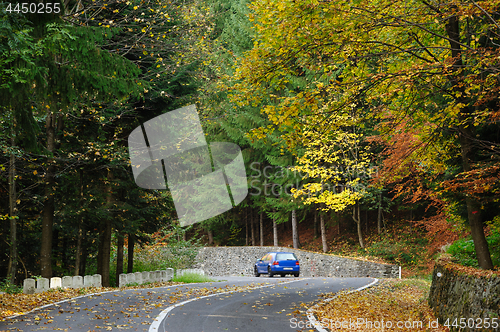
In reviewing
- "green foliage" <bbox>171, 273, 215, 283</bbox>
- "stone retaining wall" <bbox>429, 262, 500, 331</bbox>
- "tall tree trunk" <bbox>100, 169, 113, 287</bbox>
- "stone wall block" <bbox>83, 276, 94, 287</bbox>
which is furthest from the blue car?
"stone retaining wall" <bbox>429, 262, 500, 331</bbox>

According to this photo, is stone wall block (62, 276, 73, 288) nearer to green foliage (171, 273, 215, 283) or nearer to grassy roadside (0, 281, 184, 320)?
grassy roadside (0, 281, 184, 320)

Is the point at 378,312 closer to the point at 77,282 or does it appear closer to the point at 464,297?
the point at 464,297

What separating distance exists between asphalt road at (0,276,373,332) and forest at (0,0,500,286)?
3.55 meters

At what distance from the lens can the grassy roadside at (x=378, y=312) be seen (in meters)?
7.31

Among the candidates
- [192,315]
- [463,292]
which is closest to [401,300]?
[463,292]

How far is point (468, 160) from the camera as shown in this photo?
888cm

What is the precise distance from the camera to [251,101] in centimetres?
1035

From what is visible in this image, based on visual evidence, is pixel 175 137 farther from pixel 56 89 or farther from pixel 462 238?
pixel 462 238

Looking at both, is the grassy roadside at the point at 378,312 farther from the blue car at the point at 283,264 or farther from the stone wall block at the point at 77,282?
the blue car at the point at 283,264

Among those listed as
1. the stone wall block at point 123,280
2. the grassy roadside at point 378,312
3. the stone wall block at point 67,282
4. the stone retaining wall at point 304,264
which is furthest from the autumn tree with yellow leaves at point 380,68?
the stone retaining wall at point 304,264

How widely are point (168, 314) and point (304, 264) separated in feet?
64.0

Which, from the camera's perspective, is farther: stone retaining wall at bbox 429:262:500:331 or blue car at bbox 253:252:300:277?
blue car at bbox 253:252:300:277

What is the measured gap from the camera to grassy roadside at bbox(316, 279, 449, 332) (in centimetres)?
731

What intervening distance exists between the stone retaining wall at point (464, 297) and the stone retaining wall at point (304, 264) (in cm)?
1471
